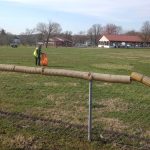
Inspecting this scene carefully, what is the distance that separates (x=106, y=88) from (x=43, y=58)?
13.0m

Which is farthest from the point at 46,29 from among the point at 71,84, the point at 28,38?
the point at 71,84

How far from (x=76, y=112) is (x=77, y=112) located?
2 cm

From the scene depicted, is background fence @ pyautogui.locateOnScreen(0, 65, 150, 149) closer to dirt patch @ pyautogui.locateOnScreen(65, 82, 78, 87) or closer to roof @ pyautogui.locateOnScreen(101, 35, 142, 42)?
dirt patch @ pyautogui.locateOnScreen(65, 82, 78, 87)

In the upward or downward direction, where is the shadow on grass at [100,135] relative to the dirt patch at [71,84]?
upward

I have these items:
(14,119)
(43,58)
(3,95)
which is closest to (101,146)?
(14,119)

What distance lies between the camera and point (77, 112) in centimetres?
883

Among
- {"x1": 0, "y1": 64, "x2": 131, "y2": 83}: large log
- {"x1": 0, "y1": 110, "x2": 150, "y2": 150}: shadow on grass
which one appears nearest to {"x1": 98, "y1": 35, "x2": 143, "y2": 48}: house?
{"x1": 0, "y1": 110, "x2": 150, "y2": 150}: shadow on grass

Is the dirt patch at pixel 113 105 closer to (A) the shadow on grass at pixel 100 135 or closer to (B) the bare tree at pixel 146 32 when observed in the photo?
(A) the shadow on grass at pixel 100 135

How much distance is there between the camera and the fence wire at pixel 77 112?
6633 millimetres

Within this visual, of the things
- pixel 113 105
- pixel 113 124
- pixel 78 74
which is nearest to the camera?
pixel 78 74

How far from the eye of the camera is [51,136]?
650cm

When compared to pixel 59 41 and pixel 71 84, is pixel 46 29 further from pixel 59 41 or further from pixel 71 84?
pixel 71 84

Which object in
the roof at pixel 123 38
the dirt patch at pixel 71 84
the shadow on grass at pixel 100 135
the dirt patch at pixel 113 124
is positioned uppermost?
the shadow on grass at pixel 100 135

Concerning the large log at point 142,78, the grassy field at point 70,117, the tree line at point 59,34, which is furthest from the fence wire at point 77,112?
the tree line at point 59,34
